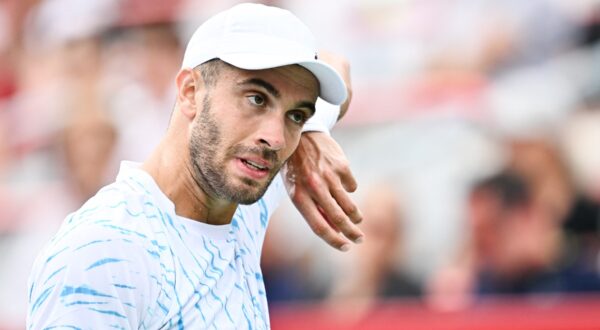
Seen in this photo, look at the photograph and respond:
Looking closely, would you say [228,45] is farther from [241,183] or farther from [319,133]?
[319,133]

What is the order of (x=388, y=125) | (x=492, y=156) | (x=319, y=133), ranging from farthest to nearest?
1. (x=388, y=125)
2. (x=492, y=156)
3. (x=319, y=133)

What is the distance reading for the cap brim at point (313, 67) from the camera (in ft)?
8.95

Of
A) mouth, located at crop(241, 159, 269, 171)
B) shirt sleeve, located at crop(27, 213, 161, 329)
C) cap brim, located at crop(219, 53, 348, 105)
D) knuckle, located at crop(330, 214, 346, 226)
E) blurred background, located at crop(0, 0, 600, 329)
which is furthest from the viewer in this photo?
blurred background, located at crop(0, 0, 600, 329)

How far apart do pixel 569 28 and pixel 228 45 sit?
3.90 m

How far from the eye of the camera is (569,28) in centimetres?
629

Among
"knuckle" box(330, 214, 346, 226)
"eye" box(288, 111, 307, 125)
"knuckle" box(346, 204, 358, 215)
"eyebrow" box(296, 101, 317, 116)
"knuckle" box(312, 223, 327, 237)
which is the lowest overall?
"knuckle" box(312, 223, 327, 237)

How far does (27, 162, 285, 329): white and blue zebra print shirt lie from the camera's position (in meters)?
2.46

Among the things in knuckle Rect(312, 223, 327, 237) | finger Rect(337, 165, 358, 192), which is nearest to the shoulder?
knuckle Rect(312, 223, 327, 237)

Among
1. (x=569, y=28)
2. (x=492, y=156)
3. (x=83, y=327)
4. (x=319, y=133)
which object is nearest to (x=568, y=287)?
(x=492, y=156)

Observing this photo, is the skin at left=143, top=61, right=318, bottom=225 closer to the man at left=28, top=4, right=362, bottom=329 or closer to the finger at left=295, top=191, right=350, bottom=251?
the man at left=28, top=4, right=362, bottom=329

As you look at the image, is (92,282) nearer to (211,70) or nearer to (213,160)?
(213,160)

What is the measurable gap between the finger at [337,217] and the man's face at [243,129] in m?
0.27

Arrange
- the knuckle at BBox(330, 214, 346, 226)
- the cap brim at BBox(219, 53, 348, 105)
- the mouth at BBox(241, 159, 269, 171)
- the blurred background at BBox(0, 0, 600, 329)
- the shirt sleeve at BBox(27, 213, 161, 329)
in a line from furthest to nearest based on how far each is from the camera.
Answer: the blurred background at BBox(0, 0, 600, 329) < the knuckle at BBox(330, 214, 346, 226) < the mouth at BBox(241, 159, 269, 171) < the cap brim at BBox(219, 53, 348, 105) < the shirt sleeve at BBox(27, 213, 161, 329)

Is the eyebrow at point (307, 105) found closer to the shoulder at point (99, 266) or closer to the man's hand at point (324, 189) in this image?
the man's hand at point (324, 189)
